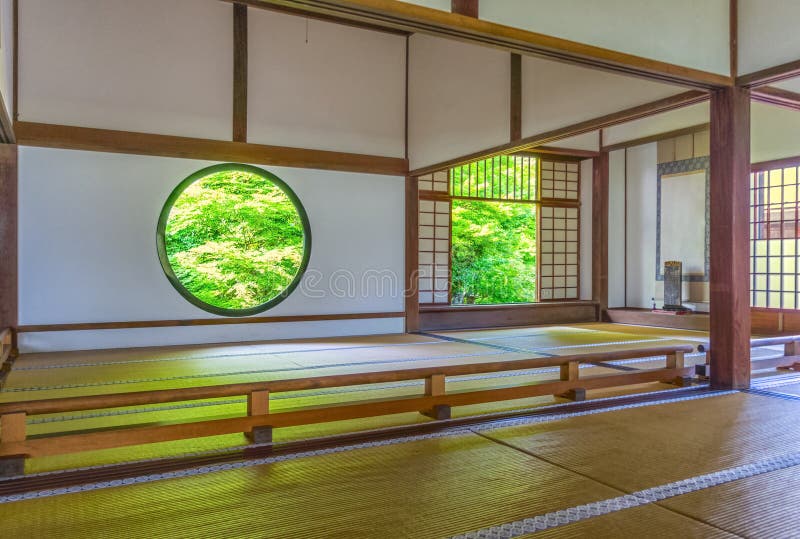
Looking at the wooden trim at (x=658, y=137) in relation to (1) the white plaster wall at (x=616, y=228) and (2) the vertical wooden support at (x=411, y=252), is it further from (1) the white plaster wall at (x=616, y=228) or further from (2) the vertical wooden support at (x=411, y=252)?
(2) the vertical wooden support at (x=411, y=252)

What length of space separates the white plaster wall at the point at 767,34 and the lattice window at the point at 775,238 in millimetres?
3994

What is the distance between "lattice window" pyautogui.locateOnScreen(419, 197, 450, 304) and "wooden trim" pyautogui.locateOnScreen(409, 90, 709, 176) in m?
1.16

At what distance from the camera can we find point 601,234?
8.81 metres

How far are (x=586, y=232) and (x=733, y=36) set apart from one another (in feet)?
17.8

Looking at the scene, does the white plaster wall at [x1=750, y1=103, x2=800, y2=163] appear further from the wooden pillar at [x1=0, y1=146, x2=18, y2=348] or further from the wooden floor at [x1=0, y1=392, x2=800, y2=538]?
the wooden pillar at [x1=0, y1=146, x2=18, y2=348]

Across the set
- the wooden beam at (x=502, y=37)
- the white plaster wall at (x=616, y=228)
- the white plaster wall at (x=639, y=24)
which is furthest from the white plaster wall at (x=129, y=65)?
the white plaster wall at (x=616, y=228)

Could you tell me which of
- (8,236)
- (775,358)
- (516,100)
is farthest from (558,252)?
(8,236)

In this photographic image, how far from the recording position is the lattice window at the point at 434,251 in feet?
25.7

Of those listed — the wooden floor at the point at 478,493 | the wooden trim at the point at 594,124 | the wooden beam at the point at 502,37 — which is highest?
the wooden trim at the point at 594,124

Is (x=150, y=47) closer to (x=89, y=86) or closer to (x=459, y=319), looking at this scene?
(x=89, y=86)

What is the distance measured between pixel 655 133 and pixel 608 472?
6365 millimetres

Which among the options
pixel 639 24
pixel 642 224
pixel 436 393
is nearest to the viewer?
pixel 436 393

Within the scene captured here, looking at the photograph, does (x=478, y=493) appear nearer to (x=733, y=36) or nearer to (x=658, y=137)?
(x=733, y=36)

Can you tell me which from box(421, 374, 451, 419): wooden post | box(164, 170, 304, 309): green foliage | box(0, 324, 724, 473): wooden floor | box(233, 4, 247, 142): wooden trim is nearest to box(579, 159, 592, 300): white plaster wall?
box(0, 324, 724, 473): wooden floor
